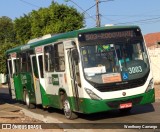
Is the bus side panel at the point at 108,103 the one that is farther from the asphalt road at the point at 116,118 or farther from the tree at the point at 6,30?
the tree at the point at 6,30

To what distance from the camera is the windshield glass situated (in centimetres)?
1355

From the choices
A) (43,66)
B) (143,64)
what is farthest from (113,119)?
(43,66)

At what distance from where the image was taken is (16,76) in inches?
874

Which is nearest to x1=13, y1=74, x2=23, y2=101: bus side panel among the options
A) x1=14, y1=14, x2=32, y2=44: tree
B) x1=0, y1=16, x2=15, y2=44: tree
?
x1=14, y1=14, x2=32, y2=44: tree

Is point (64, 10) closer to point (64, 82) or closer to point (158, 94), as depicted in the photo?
point (158, 94)

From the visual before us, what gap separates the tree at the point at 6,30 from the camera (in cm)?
9025

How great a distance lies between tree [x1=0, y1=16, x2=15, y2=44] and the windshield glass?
75496 millimetres

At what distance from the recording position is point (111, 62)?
13.7 meters

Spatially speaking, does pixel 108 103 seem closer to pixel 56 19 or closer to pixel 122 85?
pixel 122 85

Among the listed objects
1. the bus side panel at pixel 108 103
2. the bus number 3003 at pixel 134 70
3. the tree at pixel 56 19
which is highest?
the tree at pixel 56 19

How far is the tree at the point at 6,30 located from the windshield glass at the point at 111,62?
75.5 meters

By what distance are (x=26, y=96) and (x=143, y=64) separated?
832 cm

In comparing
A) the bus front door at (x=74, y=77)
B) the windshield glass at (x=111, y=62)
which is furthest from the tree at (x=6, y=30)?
the windshield glass at (x=111, y=62)

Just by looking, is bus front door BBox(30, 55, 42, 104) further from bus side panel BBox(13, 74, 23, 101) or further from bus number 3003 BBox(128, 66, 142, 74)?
bus number 3003 BBox(128, 66, 142, 74)
